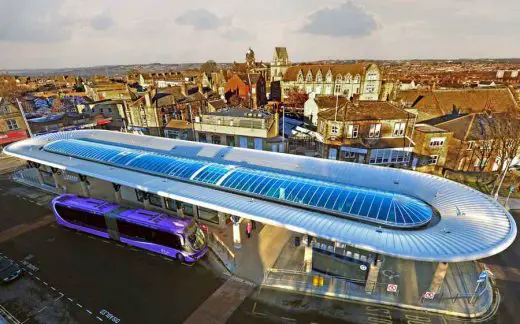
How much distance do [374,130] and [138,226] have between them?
31.7m

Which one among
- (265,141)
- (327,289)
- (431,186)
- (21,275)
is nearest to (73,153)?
(21,275)

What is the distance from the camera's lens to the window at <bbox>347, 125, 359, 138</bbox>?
3597cm

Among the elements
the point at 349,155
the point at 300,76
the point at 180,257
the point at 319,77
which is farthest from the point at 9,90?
the point at 349,155

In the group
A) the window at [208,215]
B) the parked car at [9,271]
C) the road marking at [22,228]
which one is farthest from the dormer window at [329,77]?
the parked car at [9,271]

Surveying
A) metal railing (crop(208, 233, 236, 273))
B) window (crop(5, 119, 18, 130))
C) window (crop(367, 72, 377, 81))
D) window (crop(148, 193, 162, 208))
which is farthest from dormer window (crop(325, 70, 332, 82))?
window (crop(5, 119, 18, 130))

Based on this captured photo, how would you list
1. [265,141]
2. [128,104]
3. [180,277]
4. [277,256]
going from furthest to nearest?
[128,104]
[265,141]
[277,256]
[180,277]

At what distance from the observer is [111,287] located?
19234 mm

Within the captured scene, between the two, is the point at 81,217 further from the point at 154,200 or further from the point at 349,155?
the point at 349,155

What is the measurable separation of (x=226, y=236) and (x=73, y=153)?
23.8 m

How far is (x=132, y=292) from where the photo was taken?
1880 centimetres

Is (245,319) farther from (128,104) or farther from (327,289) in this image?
(128,104)

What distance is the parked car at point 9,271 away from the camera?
19.8m

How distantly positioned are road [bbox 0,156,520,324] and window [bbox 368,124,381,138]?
18814mm

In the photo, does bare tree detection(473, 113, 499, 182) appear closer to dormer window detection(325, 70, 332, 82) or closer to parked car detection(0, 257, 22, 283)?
dormer window detection(325, 70, 332, 82)
